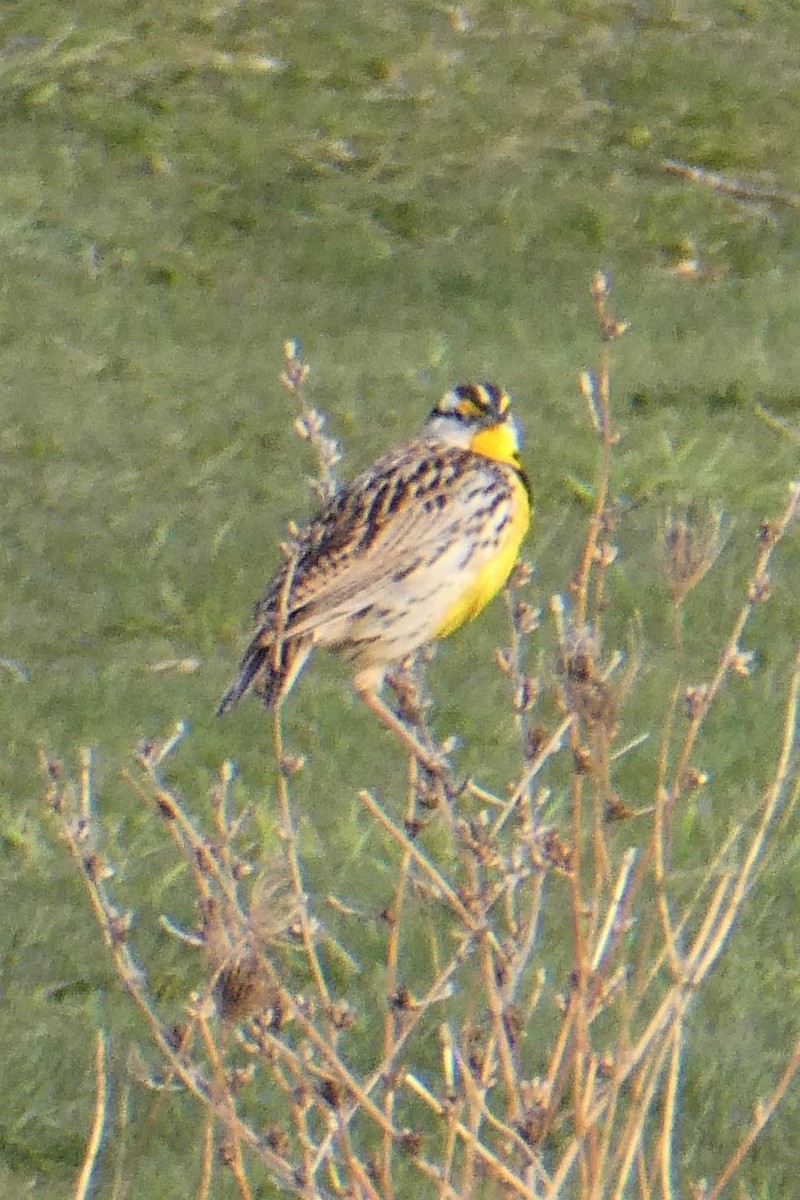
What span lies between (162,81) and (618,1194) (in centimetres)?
947

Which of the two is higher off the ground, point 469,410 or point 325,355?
point 469,410

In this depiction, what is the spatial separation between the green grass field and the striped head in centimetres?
56

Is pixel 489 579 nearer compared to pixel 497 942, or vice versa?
pixel 497 942

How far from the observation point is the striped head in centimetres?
624

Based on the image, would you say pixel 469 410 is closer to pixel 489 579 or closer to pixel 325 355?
pixel 489 579

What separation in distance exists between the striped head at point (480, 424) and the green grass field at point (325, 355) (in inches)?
22.0

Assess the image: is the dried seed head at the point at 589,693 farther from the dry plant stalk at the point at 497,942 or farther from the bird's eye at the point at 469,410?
the bird's eye at the point at 469,410

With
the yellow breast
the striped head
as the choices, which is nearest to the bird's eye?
the striped head

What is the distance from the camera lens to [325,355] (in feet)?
32.9

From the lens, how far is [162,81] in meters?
12.3

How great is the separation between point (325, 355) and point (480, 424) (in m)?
3.83

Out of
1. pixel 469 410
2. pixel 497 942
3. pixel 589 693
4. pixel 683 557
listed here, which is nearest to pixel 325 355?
pixel 469 410

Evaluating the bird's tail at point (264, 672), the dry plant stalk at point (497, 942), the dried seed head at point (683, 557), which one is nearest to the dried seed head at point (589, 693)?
the dry plant stalk at point (497, 942)

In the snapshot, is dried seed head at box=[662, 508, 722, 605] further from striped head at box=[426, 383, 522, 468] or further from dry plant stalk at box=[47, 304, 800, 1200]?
striped head at box=[426, 383, 522, 468]
